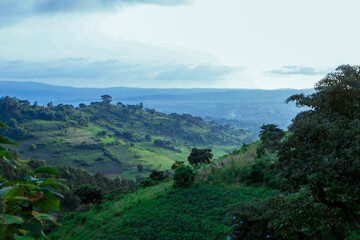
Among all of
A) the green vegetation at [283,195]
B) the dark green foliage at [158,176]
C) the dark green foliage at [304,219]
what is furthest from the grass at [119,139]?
the dark green foliage at [304,219]

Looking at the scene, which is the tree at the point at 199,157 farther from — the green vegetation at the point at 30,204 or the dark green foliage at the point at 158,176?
the green vegetation at the point at 30,204

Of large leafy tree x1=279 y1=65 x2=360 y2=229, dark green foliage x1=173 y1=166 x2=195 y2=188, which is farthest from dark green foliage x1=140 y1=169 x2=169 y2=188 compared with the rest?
large leafy tree x1=279 y1=65 x2=360 y2=229

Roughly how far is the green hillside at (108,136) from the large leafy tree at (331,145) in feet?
165

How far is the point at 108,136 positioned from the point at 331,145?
100793 millimetres

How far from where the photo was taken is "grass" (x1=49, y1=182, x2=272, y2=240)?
7.96 m

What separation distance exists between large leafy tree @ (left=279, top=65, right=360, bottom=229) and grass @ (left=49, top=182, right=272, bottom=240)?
395cm

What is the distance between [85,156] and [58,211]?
80.1 meters

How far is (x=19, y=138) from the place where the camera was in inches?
3155

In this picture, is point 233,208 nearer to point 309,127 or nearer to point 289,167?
point 289,167

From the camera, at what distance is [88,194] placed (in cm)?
1508

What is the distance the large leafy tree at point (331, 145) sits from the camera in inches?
135

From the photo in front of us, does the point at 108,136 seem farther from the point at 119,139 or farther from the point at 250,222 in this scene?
the point at 250,222

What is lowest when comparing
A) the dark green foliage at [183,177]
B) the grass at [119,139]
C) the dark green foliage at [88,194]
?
the grass at [119,139]

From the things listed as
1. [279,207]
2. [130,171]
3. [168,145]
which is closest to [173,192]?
[279,207]
